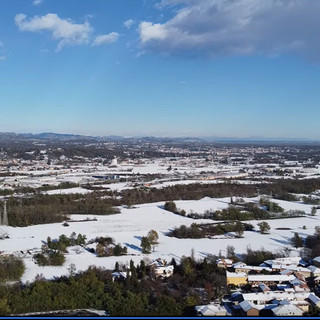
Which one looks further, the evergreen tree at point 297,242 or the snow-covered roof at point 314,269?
the evergreen tree at point 297,242

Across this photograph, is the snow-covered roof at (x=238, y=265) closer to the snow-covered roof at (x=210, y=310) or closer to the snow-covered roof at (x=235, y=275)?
the snow-covered roof at (x=235, y=275)

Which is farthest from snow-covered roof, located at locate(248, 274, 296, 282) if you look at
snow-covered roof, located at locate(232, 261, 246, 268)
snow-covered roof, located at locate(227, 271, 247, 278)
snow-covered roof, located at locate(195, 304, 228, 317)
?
snow-covered roof, located at locate(195, 304, 228, 317)

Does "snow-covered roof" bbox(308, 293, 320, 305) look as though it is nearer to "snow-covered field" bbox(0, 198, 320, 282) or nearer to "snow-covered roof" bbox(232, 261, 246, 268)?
"snow-covered roof" bbox(232, 261, 246, 268)

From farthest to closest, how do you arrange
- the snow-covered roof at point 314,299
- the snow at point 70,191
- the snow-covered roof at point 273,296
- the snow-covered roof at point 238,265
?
the snow at point 70,191 → the snow-covered roof at point 238,265 → the snow-covered roof at point 273,296 → the snow-covered roof at point 314,299

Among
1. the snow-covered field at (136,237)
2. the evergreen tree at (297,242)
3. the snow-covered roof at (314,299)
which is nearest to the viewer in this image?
the snow-covered roof at (314,299)

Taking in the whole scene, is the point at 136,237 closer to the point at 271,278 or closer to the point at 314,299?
the point at 271,278

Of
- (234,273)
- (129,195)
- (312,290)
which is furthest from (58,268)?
(129,195)

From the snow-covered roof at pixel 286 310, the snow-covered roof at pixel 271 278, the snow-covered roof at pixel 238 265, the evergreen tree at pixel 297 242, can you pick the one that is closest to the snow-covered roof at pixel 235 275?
the snow-covered roof at pixel 271 278

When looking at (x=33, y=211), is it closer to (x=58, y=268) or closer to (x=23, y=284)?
(x=58, y=268)
